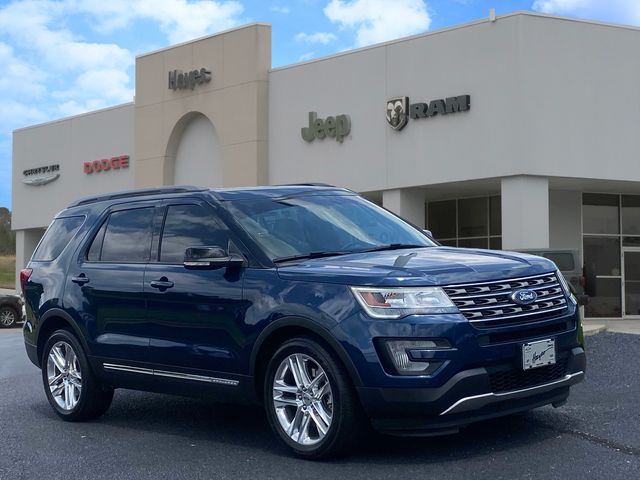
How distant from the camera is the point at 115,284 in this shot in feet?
24.2

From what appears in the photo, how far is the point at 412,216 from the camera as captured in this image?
79.8ft

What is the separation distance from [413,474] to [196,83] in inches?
1023

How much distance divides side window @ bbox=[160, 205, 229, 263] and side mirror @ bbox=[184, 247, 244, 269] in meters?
0.26

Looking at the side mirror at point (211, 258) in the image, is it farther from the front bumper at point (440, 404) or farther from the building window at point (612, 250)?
the building window at point (612, 250)

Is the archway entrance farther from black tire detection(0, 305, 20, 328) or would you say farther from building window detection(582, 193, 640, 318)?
building window detection(582, 193, 640, 318)

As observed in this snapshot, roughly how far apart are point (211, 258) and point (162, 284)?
716 millimetres

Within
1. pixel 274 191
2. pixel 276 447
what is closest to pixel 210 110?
pixel 274 191

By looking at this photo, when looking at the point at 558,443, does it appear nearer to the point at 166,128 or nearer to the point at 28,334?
the point at 28,334

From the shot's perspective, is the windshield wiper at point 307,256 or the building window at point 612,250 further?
the building window at point 612,250

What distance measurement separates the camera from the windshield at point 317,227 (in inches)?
258

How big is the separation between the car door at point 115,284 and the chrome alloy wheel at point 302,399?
1.49 meters

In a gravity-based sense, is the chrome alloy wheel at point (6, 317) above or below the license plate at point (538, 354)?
below

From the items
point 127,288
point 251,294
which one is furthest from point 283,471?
point 127,288

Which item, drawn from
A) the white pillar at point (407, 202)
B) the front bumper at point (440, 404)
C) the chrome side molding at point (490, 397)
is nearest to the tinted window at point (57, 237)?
the front bumper at point (440, 404)
